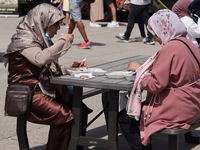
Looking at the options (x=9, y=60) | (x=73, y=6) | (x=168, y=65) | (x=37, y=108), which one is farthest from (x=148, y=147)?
(x=73, y=6)

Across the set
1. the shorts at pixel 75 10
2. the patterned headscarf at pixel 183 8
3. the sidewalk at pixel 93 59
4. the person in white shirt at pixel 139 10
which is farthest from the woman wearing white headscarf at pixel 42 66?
the person in white shirt at pixel 139 10

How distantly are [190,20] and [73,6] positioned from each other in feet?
13.0

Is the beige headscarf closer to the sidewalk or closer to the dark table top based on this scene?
the dark table top

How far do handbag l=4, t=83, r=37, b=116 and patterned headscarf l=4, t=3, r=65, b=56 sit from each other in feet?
0.98

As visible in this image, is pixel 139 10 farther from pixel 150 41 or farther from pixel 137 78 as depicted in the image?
pixel 137 78

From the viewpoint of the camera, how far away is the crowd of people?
2867 mm

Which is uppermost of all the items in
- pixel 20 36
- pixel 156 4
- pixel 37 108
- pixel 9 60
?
pixel 20 36

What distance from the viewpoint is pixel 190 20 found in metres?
5.32

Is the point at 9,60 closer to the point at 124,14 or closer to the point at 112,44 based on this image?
the point at 112,44

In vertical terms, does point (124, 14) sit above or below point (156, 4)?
below

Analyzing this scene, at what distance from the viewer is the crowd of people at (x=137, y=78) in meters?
2.87

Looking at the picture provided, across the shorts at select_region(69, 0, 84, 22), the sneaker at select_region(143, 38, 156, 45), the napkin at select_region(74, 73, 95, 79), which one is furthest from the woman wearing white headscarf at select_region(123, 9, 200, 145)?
the sneaker at select_region(143, 38, 156, 45)

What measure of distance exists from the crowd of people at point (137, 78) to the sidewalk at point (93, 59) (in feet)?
2.30

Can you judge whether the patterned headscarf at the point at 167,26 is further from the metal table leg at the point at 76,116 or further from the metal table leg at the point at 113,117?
the metal table leg at the point at 76,116
